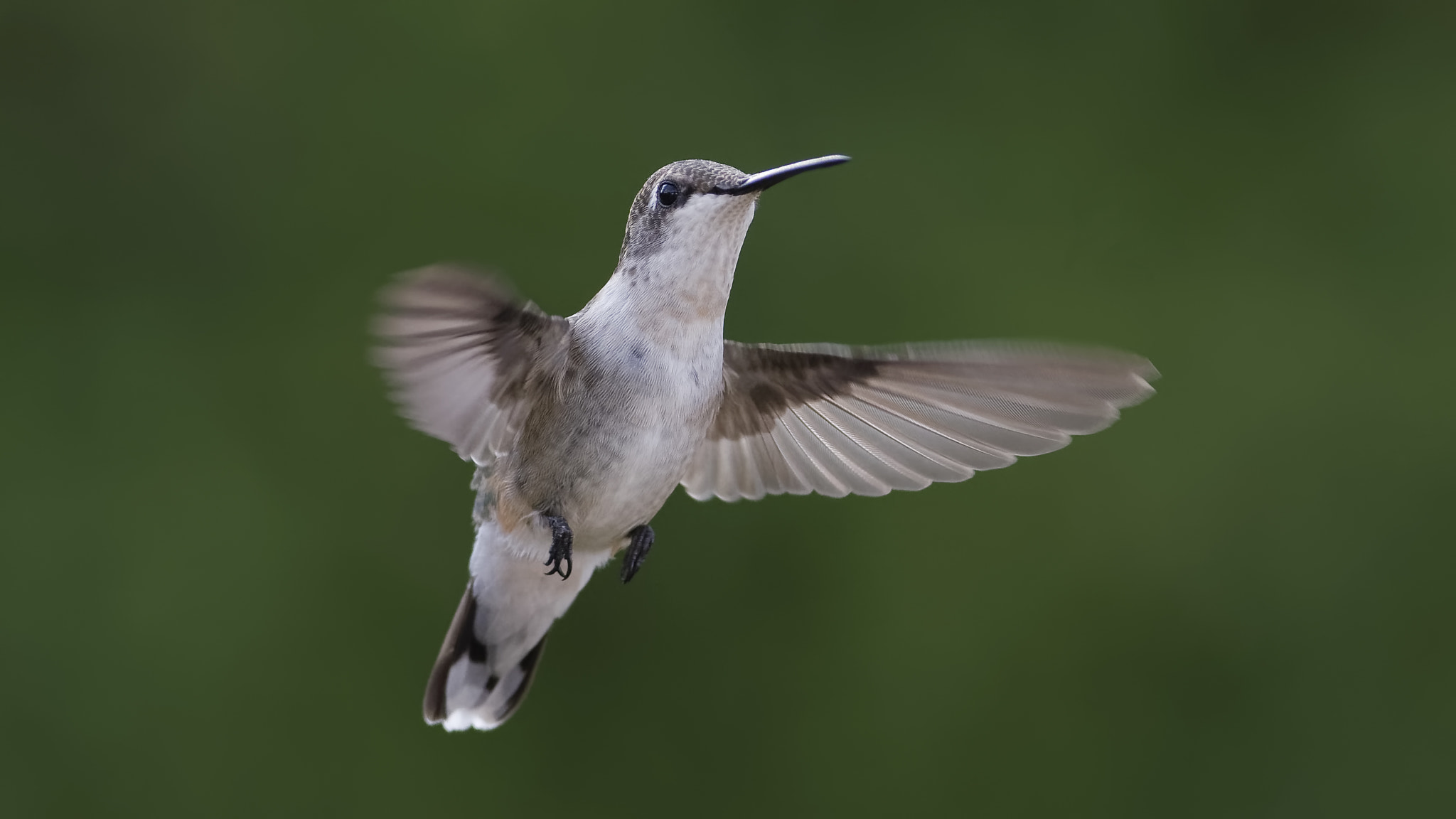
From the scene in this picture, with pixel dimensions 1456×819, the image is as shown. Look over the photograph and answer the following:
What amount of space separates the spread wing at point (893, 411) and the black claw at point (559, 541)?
22 cm

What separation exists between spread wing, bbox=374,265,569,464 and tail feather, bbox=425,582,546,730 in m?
0.47

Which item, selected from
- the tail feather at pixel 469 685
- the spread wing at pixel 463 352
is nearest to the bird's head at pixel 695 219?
the spread wing at pixel 463 352

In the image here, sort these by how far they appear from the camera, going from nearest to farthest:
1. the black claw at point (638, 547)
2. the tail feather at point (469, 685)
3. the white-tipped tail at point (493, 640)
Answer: the black claw at point (638, 547) → the white-tipped tail at point (493, 640) → the tail feather at point (469, 685)

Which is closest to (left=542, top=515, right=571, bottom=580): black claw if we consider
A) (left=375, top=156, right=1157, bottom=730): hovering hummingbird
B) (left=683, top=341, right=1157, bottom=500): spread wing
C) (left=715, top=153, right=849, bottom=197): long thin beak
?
(left=375, top=156, right=1157, bottom=730): hovering hummingbird

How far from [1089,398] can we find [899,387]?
0.25 meters

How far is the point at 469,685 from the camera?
1.62 m

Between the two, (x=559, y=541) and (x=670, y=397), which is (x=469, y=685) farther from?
(x=670, y=397)

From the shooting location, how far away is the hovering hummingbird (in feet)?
3.48

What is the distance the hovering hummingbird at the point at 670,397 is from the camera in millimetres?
1061

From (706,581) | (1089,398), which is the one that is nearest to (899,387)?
(1089,398)

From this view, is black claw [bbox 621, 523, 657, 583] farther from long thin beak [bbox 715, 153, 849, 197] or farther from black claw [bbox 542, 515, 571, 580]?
long thin beak [bbox 715, 153, 849, 197]

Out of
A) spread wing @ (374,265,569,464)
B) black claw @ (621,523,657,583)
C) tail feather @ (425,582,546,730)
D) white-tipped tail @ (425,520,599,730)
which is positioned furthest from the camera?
tail feather @ (425,582,546,730)

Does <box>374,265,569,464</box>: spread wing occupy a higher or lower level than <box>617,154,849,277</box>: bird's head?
lower

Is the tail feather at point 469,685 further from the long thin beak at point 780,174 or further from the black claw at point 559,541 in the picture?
the long thin beak at point 780,174
